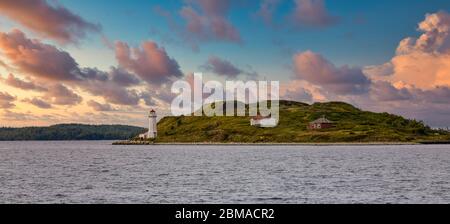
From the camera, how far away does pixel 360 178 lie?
3693 inches

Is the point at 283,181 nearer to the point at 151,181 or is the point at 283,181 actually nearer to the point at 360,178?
the point at 360,178

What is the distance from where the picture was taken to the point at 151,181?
289 feet

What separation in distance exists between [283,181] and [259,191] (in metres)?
17.0
